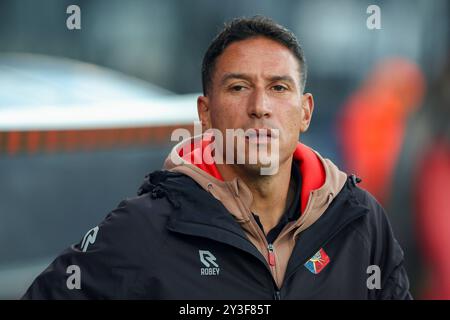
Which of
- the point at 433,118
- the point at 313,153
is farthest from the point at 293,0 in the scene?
the point at 313,153

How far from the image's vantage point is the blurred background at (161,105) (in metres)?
3.84

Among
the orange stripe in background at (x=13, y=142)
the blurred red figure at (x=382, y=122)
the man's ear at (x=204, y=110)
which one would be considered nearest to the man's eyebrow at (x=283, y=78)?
the man's ear at (x=204, y=110)

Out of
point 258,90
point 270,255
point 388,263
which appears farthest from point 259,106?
point 388,263

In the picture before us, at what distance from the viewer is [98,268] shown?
1983 mm

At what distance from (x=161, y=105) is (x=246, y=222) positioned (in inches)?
85.0

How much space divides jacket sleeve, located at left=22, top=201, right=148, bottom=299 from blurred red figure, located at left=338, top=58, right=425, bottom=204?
2.75 meters

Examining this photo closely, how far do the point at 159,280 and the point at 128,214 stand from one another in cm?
21

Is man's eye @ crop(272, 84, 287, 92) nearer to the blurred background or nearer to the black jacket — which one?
the black jacket

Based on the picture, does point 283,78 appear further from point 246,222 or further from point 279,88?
point 246,222

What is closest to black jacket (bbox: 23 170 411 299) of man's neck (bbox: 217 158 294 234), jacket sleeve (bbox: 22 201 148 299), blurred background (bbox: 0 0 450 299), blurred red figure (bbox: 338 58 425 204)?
jacket sleeve (bbox: 22 201 148 299)

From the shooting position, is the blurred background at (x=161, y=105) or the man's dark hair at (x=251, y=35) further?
the blurred background at (x=161, y=105)

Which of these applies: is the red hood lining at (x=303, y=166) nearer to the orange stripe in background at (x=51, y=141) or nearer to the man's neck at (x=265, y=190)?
the man's neck at (x=265, y=190)

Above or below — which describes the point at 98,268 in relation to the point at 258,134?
below
